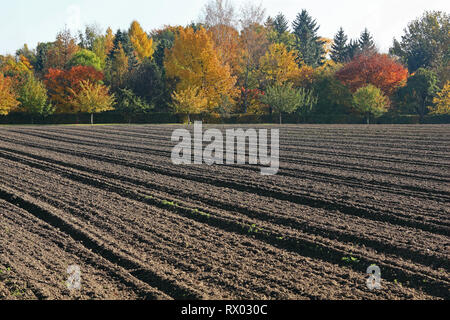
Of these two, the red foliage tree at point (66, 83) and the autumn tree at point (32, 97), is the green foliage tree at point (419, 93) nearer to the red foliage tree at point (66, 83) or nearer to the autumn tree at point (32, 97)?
the red foliage tree at point (66, 83)

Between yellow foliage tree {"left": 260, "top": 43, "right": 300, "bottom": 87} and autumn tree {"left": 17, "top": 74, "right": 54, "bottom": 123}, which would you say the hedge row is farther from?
yellow foliage tree {"left": 260, "top": 43, "right": 300, "bottom": 87}

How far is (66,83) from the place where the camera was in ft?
177

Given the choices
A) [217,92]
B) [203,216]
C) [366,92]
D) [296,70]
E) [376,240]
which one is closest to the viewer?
[376,240]

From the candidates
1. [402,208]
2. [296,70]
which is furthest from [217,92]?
[402,208]

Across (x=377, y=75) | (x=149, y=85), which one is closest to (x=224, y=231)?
(x=149, y=85)

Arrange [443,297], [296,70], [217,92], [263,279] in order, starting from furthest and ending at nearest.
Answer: [296,70]
[217,92]
[263,279]
[443,297]

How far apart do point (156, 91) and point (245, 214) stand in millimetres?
49982

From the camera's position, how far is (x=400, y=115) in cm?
5253

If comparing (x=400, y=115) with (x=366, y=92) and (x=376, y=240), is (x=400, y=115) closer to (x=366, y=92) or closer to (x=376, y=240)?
(x=366, y=92)

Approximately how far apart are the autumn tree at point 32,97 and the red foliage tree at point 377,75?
3668 cm

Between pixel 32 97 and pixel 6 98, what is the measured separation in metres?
2.68

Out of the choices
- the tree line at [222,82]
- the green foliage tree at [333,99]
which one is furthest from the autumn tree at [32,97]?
the green foliage tree at [333,99]

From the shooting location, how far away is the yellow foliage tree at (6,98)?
47.6m

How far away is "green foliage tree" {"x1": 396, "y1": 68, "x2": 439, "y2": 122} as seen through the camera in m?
55.6
